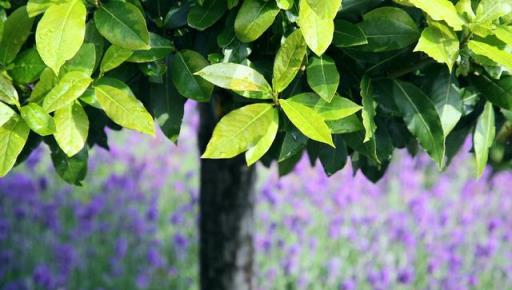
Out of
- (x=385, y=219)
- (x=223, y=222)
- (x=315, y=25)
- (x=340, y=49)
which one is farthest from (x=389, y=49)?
(x=385, y=219)

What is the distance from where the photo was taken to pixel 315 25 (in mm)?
994

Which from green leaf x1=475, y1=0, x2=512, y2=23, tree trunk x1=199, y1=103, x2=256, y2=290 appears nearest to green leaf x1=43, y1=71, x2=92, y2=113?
green leaf x1=475, y1=0, x2=512, y2=23

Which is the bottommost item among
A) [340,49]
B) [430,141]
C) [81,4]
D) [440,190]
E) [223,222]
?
[440,190]

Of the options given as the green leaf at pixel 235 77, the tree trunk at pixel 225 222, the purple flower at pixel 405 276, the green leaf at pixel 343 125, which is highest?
the green leaf at pixel 235 77

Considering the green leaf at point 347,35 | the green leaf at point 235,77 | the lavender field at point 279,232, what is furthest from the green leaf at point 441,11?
the lavender field at point 279,232

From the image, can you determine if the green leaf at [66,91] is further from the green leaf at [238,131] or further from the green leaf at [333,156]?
the green leaf at [333,156]

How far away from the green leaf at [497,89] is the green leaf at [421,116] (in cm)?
10

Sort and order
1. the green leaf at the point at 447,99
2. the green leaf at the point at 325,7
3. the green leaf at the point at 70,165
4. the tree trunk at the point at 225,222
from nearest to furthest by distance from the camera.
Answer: the green leaf at the point at 325,7 → the green leaf at the point at 447,99 → the green leaf at the point at 70,165 → the tree trunk at the point at 225,222

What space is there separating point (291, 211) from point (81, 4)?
339 centimetres

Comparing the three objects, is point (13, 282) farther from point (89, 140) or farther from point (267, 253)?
point (89, 140)

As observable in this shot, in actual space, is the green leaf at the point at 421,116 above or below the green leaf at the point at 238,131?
below

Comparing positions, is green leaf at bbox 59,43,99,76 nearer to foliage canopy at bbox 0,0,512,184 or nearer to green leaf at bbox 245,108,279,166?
foliage canopy at bbox 0,0,512,184

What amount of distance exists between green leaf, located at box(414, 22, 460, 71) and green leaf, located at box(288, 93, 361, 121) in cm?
13

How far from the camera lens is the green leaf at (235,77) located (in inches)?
41.1
